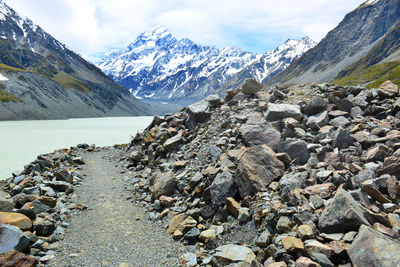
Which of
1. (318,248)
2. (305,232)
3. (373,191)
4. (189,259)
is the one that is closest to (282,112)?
(373,191)

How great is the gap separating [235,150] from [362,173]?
805cm

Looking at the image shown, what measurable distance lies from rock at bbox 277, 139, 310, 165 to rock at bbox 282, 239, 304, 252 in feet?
19.9

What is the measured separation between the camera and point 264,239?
10.5m

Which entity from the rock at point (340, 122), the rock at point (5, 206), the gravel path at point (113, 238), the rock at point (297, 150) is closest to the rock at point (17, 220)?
the rock at point (5, 206)

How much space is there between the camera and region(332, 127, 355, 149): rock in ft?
50.4

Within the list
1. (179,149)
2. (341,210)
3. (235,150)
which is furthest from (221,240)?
(179,149)

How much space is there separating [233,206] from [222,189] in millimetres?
1515

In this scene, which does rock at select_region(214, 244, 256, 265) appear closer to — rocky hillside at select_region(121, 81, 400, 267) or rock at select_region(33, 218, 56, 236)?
rocky hillside at select_region(121, 81, 400, 267)

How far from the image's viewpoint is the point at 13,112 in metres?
178

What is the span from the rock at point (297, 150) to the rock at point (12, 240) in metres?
13.9

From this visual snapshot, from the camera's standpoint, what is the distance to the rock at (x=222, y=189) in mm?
14656

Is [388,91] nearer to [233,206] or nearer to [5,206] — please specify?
[233,206]

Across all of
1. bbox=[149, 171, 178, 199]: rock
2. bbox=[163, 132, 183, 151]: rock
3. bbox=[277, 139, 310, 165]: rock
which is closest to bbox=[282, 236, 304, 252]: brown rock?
bbox=[277, 139, 310, 165]: rock

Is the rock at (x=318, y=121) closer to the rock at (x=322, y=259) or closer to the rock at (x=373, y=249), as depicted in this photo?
the rock at (x=373, y=249)
